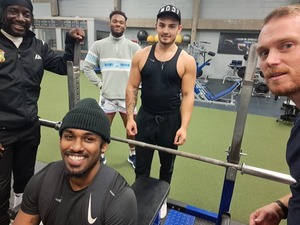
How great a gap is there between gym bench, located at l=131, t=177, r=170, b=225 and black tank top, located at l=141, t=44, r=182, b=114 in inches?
23.0

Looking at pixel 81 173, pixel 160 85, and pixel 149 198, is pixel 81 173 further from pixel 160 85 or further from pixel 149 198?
pixel 160 85

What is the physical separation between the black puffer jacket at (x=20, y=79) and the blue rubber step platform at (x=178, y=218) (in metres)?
1.41

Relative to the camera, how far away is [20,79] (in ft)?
5.02

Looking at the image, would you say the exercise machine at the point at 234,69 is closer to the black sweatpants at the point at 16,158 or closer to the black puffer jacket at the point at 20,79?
the black puffer jacket at the point at 20,79

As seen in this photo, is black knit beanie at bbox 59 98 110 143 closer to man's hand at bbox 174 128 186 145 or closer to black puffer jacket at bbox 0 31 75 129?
black puffer jacket at bbox 0 31 75 129

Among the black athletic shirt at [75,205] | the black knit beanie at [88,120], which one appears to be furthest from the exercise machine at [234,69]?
the black athletic shirt at [75,205]

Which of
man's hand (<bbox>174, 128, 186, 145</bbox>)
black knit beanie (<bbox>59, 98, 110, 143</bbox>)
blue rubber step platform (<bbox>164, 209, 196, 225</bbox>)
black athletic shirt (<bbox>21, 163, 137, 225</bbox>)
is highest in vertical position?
black knit beanie (<bbox>59, 98, 110, 143</bbox>)

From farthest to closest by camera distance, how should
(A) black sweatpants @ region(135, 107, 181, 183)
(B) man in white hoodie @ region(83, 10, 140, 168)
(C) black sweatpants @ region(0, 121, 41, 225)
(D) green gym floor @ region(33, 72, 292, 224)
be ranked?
1. (B) man in white hoodie @ region(83, 10, 140, 168)
2. (D) green gym floor @ region(33, 72, 292, 224)
3. (A) black sweatpants @ region(135, 107, 181, 183)
4. (C) black sweatpants @ region(0, 121, 41, 225)

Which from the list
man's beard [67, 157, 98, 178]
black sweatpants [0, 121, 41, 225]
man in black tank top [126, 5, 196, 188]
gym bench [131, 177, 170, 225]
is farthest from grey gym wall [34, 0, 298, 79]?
man's beard [67, 157, 98, 178]

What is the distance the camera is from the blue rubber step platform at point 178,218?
6.40ft

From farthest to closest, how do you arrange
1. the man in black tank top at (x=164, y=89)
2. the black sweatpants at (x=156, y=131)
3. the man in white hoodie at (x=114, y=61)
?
the man in white hoodie at (x=114, y=61), the black sweatpants at (x=156, y=131), the man in black tank top at (x=164, y=89)

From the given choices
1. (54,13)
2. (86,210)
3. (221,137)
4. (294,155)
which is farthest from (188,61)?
(54,13)

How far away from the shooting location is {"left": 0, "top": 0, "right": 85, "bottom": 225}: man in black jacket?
1478 mm

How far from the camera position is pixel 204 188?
2.54 m
